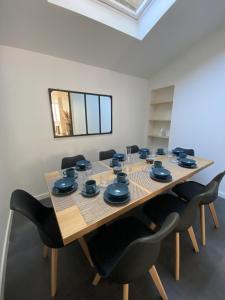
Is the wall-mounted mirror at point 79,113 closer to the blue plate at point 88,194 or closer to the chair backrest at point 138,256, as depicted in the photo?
the blue plate at point 88,194

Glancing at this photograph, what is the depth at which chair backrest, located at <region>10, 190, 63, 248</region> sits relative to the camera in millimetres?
922

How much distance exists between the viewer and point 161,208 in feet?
4.52

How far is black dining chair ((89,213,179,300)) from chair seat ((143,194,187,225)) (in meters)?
0.21

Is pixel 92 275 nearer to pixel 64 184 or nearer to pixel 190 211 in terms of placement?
pixel 64 184

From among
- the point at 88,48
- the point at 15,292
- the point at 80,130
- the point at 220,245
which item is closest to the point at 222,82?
the point at 88,48

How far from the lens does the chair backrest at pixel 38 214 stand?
3.03 ft

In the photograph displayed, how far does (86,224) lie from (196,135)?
8.76ft

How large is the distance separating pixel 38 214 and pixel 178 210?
132 cm

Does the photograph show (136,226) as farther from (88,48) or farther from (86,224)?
(88,48)

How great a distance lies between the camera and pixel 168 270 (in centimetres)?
124

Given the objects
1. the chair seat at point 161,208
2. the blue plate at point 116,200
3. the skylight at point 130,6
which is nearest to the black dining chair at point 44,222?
the blue plate at point 116,200

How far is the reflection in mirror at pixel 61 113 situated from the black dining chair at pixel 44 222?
4.49 feet

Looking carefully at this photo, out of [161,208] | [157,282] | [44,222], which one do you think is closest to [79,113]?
[44,222]

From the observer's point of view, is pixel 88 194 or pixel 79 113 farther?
pixel 79 113
